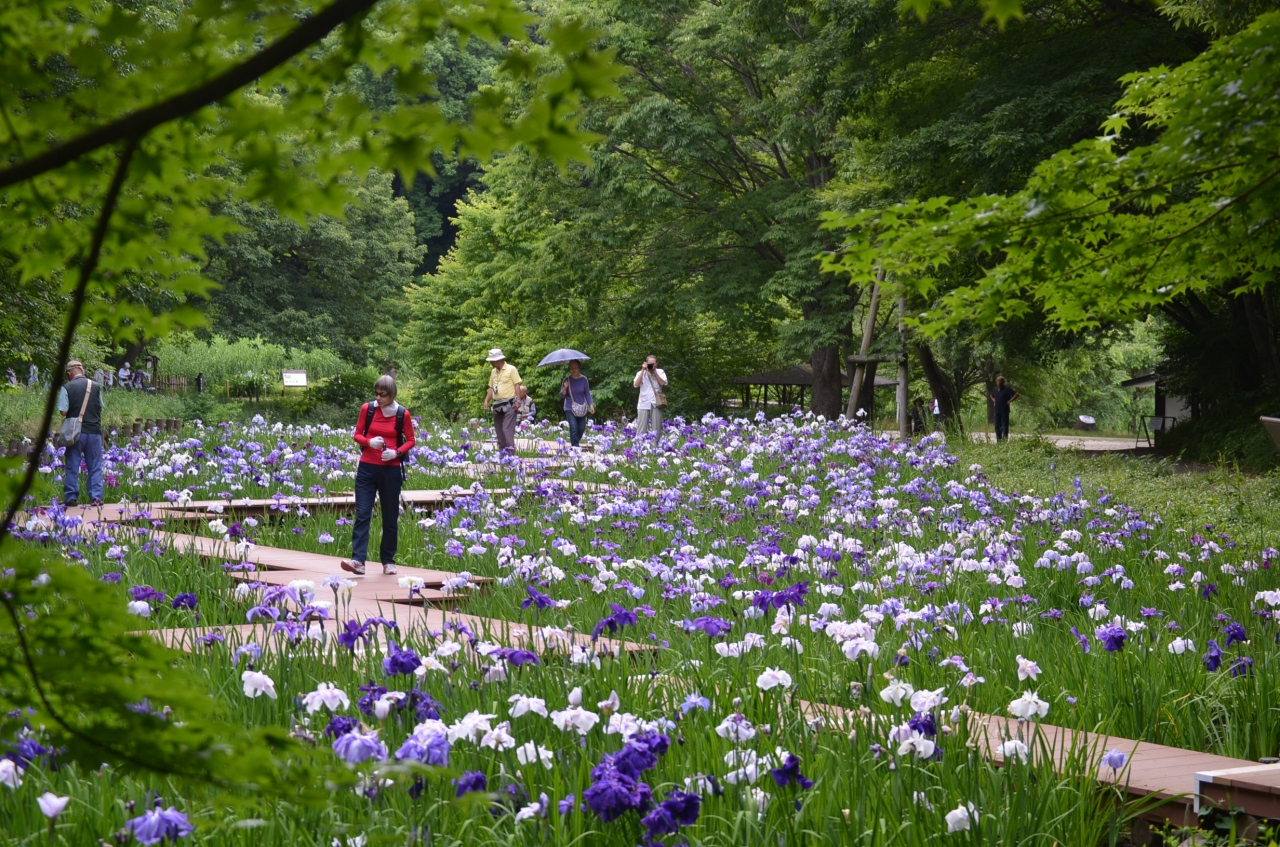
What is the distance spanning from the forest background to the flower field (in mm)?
1313

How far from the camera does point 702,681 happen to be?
411 cm

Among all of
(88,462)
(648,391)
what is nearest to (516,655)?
(88,462)

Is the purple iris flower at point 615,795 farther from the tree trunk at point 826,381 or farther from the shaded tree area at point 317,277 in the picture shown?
the shaded tree area at point 317,277

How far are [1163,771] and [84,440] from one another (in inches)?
415

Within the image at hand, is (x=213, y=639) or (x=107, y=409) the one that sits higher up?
(x=107, y=409)

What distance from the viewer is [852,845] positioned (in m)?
2.86

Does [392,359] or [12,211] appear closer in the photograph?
[12,211]

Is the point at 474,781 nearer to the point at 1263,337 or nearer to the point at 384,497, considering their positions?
the point at 384,497

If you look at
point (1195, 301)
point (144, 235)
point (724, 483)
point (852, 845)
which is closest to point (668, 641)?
point (852, 845)

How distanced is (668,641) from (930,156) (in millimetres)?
13132

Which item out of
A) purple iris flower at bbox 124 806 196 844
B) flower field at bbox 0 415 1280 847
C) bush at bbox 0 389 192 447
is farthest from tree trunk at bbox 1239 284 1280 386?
purple iris flower at bbox 124 806 196 844

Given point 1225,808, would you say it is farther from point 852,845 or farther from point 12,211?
point 12,211

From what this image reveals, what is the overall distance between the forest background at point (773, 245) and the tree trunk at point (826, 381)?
7 centimetres

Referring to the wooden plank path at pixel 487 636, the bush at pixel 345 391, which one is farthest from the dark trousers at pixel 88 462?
the bush at pixel 345 391
